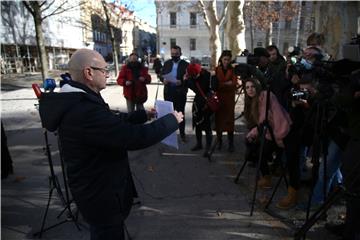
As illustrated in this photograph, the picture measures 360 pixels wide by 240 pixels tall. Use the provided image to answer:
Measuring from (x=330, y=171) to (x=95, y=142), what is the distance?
3057 mm

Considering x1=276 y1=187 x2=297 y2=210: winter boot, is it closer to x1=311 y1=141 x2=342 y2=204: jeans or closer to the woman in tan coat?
x1=311 y1=141 x2=342 y2=204: jeans

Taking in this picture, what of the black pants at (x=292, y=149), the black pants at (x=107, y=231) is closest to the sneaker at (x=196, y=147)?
the black pants at (x=292, y=149)

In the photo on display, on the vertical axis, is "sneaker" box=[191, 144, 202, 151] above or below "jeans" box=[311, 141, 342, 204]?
below

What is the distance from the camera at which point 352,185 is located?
9.88 ft

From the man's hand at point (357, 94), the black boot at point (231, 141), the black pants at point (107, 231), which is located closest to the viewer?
the black pants at point (107, 231)

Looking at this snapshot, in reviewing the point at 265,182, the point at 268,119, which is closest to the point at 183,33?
the point at 265,182

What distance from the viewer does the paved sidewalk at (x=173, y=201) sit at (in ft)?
12.7

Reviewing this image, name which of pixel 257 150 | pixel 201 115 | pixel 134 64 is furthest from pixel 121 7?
pixel 257 150

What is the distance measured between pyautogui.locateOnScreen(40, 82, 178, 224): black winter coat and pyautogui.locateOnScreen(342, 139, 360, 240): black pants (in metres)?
1.64

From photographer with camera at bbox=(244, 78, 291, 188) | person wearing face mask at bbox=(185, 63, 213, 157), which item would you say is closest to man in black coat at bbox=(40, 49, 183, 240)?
photographer with camera at bbox=(244, 78, 291, 188)

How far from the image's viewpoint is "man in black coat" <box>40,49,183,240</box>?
88.3 inches

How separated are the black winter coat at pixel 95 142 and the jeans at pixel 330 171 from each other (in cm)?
249

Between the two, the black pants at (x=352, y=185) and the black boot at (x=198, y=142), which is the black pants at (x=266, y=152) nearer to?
the black pants at (x=352, y=185)

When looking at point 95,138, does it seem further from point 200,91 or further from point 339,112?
point 200,91
